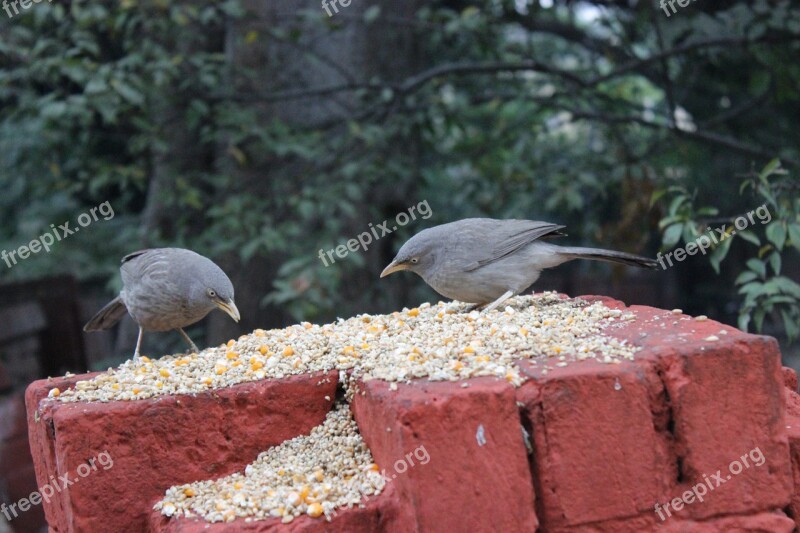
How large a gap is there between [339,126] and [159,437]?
4900mm

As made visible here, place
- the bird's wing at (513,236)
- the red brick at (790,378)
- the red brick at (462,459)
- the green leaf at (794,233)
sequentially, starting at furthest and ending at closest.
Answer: the green leaf at (794,233)
the bird's wing at (513,236)
the red brick at (790,378)
the red brick at (462,459)

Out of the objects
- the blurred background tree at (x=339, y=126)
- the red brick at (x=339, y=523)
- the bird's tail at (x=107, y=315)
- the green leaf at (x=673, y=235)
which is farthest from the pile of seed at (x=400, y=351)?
the blurred background tree at (x=339, y=126)

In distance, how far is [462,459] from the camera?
8.43 feet

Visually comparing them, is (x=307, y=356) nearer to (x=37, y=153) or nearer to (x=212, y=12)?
(x=212, y=12)

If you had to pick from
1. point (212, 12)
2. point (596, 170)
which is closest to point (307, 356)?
point (212, 12)

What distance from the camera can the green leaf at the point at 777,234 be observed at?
431 centimetres

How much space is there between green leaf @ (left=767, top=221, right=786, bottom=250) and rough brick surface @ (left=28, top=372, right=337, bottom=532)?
2.44 m

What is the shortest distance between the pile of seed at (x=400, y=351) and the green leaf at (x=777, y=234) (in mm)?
1197

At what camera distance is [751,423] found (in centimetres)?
276

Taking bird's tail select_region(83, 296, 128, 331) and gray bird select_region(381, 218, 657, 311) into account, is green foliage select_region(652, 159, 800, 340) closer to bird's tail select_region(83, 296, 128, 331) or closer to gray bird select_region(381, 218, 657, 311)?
gray bird select_region(381, 218, 657, 311)

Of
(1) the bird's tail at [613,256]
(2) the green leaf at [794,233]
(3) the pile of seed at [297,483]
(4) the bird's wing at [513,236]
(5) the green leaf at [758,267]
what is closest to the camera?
(3) the pile of seed at [297,483]

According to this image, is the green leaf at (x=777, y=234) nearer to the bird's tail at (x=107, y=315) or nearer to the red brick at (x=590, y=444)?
the red brick at (x=590, y=444)

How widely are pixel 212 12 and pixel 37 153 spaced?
2.37 m

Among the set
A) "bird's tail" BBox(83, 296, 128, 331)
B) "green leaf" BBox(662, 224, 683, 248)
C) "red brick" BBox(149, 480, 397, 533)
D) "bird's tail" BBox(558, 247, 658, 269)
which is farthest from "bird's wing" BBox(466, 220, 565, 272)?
"bird's tail" BBox(83, 296, 128, 331)
